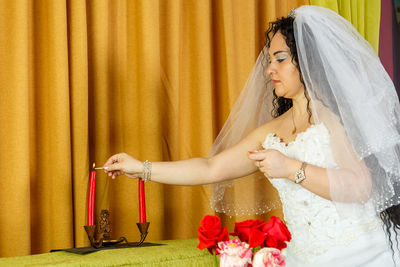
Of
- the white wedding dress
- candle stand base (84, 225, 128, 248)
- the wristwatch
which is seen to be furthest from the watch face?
candle stand base (84, 225, 128, 248)

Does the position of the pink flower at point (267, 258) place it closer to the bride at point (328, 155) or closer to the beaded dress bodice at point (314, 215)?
the bride at point (328, 155)

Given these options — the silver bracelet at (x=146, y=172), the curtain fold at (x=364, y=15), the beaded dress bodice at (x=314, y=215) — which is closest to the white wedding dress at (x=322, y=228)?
the beaded dress bodice at (x=314, y=215)

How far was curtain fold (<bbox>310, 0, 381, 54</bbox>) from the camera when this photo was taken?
281 centimetres

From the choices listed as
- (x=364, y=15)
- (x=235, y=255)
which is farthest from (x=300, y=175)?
(x=364, y=15)

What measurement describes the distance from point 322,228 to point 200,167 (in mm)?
496

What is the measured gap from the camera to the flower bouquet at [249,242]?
1096mm

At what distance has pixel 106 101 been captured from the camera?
1.97 m

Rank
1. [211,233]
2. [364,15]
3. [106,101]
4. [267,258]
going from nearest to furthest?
[267,258] → [211,233] → [106,101] → [364,15]

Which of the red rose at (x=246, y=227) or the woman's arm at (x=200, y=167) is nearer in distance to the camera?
the red rose at (x=246, y=227)

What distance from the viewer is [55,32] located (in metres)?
1.82

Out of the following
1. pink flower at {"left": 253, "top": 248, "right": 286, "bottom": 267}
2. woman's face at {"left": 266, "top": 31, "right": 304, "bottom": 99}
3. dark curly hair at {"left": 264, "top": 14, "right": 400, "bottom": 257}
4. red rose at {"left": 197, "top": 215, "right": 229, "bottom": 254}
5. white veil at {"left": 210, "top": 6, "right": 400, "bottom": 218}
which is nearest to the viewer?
pink flower at {"left": 253, "top": 248, "right": 286, "bottom": 267}

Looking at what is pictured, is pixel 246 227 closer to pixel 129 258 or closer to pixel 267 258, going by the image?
pixel 267 258

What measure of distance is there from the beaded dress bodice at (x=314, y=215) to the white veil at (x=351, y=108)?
39 millimetres

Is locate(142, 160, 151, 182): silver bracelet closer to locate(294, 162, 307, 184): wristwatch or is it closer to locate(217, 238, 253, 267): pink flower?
locate(294, 162, 307, 184): wristwatch
